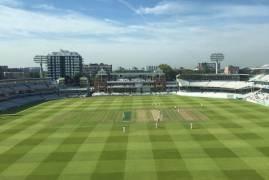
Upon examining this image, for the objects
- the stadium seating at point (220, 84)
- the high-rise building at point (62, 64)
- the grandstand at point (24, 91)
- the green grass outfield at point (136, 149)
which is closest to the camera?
the green grass outfield at point (136, 149)

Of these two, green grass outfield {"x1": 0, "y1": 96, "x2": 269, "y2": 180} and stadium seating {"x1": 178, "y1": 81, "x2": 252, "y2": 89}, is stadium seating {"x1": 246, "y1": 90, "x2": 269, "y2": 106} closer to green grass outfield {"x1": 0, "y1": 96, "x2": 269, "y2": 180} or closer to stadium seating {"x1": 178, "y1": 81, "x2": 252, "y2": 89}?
stadium seating {"x1": 178, "y1": 81, "x2": 252, "y2": 89}

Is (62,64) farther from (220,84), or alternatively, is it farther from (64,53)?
(220,84)

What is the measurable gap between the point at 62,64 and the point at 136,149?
153 meters

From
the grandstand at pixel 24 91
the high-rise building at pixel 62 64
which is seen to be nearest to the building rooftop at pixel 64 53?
the high-rise building at pixel 62 64

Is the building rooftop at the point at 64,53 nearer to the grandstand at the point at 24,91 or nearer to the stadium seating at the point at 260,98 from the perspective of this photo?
the grandstand at the point at 24,91

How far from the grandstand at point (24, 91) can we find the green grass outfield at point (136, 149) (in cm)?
2988

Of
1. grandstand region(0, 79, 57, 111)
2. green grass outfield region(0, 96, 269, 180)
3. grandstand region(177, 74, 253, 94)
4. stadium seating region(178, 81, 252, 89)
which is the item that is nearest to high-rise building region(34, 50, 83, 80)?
grandstand region(0, 79, 57, 111)

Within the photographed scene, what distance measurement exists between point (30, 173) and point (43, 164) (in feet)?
6.52

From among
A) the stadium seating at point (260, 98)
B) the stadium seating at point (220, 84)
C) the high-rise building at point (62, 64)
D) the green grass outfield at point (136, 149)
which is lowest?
the green grass outfield at point (136, 149)

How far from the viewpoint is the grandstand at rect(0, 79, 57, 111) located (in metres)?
72.7

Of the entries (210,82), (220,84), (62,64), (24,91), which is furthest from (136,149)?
(62,64)

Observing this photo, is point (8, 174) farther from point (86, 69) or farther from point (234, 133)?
point (86, 69)

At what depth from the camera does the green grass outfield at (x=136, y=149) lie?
22.5m

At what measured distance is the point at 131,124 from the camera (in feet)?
136
